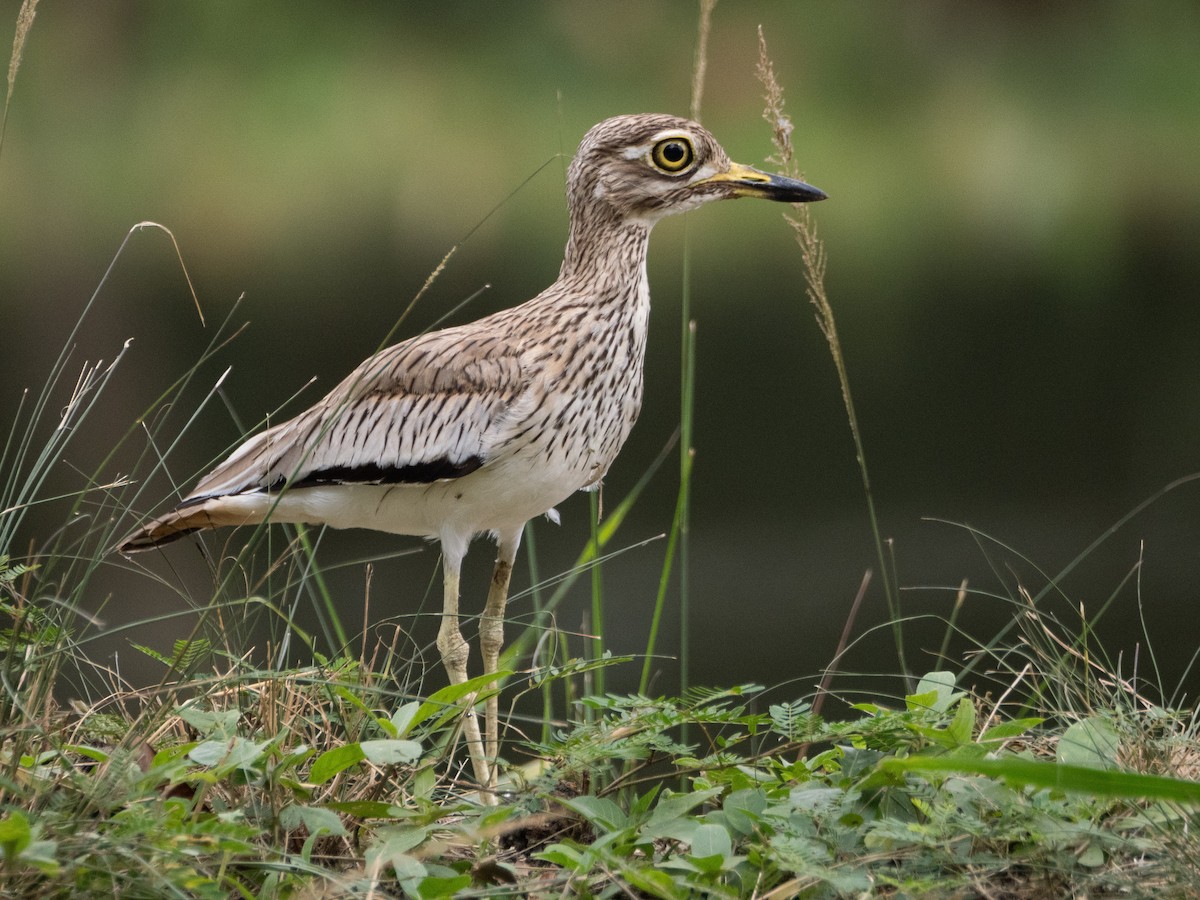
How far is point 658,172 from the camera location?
343cm

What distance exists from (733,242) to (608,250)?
8.19m

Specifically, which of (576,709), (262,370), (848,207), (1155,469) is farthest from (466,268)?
(576,709)

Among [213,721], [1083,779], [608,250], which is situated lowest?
[213,721]

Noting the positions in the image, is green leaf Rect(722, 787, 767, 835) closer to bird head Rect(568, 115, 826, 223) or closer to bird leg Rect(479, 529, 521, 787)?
bird leg Rect(479, 529, 521, 787)

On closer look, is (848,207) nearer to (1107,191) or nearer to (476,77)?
(1107,191)

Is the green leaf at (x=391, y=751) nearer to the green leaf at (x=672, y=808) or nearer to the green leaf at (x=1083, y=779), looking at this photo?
the green leaf at (x=672, y=808)

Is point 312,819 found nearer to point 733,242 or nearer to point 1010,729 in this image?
point 1010,729

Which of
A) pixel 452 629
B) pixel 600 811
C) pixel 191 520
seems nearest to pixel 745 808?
pixel 600 811

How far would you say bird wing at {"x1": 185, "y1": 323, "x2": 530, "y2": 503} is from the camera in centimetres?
318

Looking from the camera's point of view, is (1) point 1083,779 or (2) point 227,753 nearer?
(1) point 1083,779

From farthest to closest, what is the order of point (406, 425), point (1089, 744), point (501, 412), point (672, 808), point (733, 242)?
point (733, 242) < point (406, 425) < point (501, 412) < point (1089, 744) < point (672, 808)

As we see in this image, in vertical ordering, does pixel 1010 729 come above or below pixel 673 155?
below

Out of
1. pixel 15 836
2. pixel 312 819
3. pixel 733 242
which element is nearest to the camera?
pixel 15 836

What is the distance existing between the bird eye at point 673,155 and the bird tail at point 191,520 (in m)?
1.17
